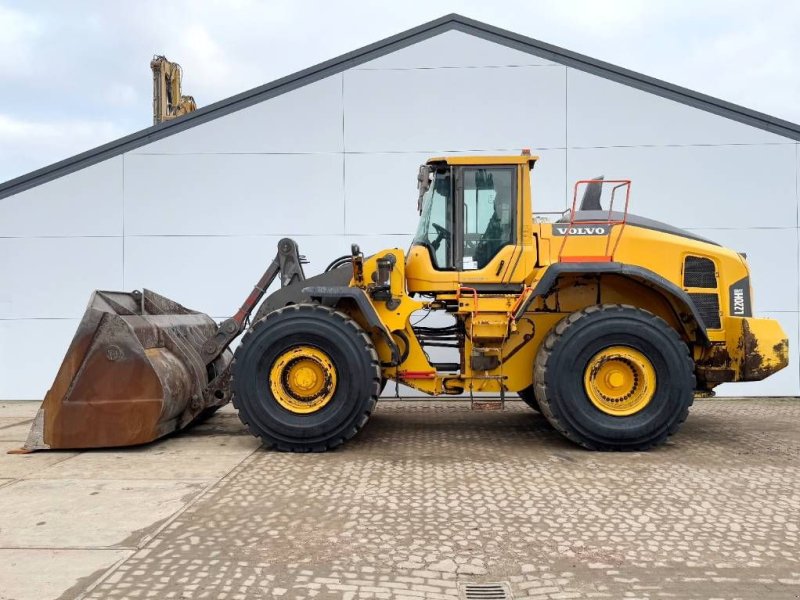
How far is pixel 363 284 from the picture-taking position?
6039mm

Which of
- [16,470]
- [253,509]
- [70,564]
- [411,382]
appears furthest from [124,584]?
[411,382]

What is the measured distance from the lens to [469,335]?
5961 mm

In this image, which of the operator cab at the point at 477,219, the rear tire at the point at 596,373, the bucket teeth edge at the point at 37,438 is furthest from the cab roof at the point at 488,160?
the bucket teeth edge at the point at 37,438

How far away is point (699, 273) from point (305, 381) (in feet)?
12.5

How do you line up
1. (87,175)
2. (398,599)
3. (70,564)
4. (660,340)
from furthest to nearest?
1. (87,175)
2. (660,340)
3. (70,564)
4. (398,599)

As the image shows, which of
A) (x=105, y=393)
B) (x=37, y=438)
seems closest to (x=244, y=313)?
(x=105, y=393)

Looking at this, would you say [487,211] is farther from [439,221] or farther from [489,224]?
[439,221]

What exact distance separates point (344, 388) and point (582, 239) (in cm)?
262

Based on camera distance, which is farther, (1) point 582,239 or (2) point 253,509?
(1) point 582,239

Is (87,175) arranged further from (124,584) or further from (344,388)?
(124,584)

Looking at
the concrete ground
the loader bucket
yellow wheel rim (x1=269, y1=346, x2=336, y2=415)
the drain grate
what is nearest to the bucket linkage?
the loader bucket

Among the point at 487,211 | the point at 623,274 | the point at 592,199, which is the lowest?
the point at 623,274

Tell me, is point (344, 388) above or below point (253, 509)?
above

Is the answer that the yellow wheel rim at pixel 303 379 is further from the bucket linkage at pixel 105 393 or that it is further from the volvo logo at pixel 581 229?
the volvo logo at pixel 581 229
